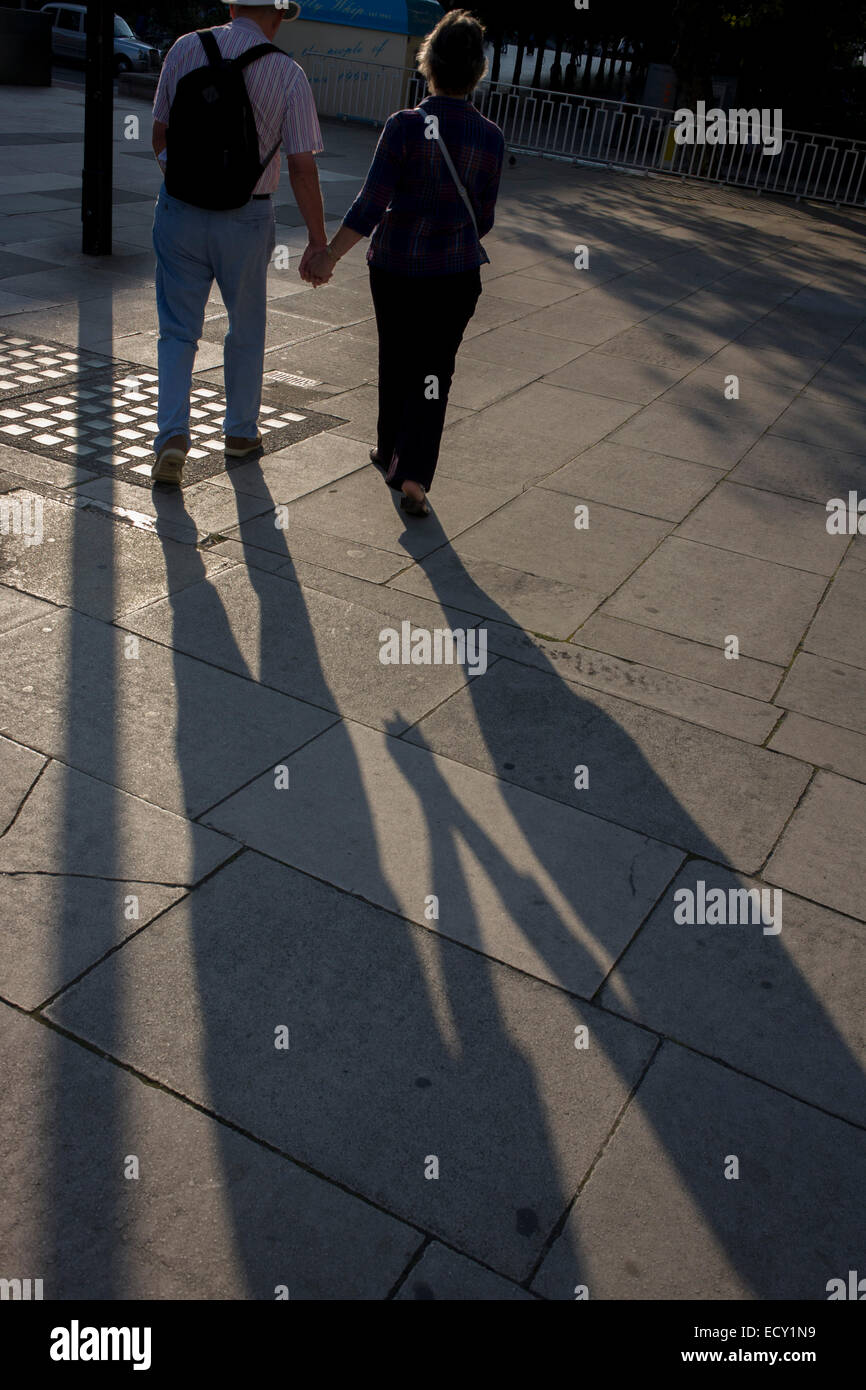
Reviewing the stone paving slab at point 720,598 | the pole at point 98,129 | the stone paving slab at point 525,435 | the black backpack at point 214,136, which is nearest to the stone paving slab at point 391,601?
the stone paving slab at point 720,598

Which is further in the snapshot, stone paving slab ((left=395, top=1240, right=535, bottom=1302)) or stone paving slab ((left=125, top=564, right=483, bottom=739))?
stone paving slab ((left=125, top=564, right=483, bottom=739))

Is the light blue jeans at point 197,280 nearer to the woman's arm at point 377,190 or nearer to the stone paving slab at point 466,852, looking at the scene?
the woman's arm at point 377,190

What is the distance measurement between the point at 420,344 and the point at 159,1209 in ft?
13.2

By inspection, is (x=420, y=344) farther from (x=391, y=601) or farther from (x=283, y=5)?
(x=283, y=5)

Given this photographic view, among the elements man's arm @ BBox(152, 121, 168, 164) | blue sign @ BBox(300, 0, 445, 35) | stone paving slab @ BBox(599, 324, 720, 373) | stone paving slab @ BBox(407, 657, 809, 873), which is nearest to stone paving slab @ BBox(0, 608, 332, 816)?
stone paving slab @ BBox(407, 657, 809, 873)

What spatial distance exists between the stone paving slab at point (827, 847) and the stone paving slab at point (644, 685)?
0.38 m

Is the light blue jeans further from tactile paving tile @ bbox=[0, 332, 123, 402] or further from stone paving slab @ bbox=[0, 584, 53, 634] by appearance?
tactile paving tile @ bbox=[0, 332, 123, 402]

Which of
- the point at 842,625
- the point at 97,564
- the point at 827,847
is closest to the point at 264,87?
the point at 97,564

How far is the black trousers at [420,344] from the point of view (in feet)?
17.3

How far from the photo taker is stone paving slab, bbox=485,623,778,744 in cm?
434

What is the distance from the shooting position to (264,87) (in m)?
5.13

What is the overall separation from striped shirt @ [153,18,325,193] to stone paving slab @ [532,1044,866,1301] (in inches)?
166

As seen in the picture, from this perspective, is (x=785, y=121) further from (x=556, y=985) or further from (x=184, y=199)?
(x=556, y=985)
